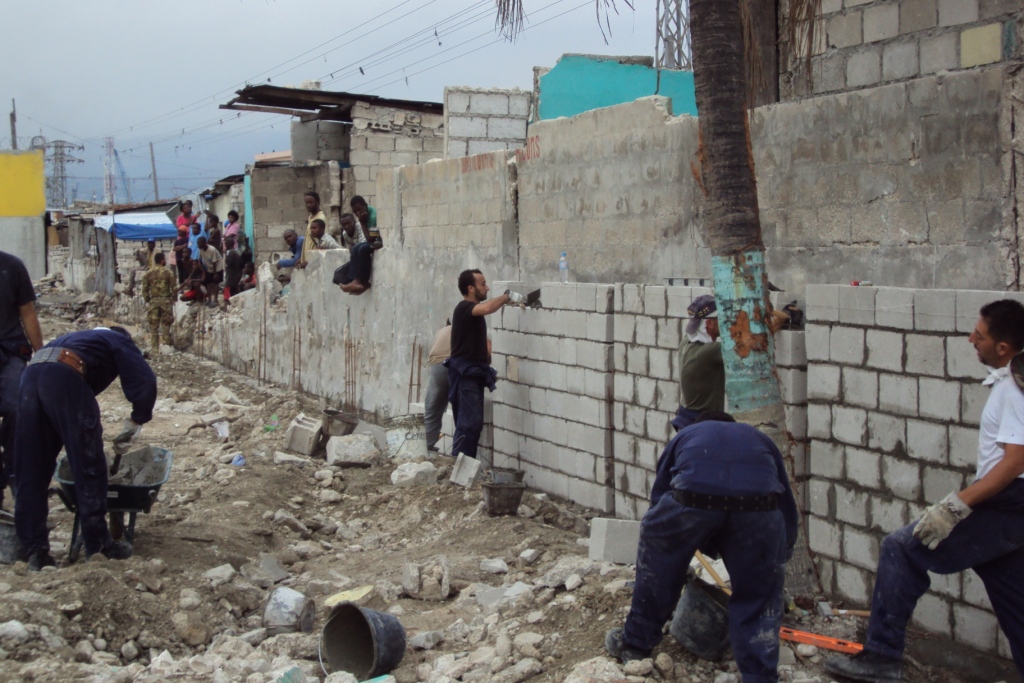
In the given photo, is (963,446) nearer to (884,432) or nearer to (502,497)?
(884,432)

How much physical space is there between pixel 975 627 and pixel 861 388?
4.16ft

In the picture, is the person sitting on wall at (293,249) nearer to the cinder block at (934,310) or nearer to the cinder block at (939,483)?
the cinder block at (934,310)

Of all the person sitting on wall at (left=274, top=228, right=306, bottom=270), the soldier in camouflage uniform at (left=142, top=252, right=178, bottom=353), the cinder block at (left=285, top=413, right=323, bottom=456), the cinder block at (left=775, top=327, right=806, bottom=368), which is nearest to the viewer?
the cinder block at (left=775, top=327, right=806, bottom=368)

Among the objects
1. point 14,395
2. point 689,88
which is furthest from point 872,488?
point 689,88

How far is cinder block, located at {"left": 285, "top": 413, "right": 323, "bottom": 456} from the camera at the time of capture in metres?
10.9

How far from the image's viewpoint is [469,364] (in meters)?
8.83

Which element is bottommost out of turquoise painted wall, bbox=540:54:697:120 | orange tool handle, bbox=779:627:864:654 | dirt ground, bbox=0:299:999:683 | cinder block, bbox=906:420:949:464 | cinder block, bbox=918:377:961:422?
dirt ground, bbox=0:299:999:683

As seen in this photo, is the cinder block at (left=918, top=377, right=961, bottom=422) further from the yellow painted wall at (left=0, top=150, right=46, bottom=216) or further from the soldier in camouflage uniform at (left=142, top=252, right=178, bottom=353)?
the yellow painted wall at (left=0, top=150, right=46, bottom=216)

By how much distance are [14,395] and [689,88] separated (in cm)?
1002

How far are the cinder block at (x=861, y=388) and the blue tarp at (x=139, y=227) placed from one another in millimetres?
27401

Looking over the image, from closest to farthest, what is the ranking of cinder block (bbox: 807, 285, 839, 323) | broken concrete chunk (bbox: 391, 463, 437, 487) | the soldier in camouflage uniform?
1. cinder block (bbox: 807, 285, 839, 323)
2. broken concrete chunk (bbox: 391, 463, 437, 487)
3. the soldier in camouflage uniform

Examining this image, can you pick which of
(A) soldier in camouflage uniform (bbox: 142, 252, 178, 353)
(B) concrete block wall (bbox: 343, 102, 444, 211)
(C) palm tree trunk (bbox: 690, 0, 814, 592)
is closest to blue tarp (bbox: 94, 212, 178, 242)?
(A) soldier in camouflage uniform (bbox: 142, 252, 178, 353)

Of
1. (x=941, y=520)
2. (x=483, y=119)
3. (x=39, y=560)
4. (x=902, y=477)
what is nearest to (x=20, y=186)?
(x=483, y=119)

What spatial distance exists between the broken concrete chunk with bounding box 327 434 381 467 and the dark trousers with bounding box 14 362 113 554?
3.88 meters
